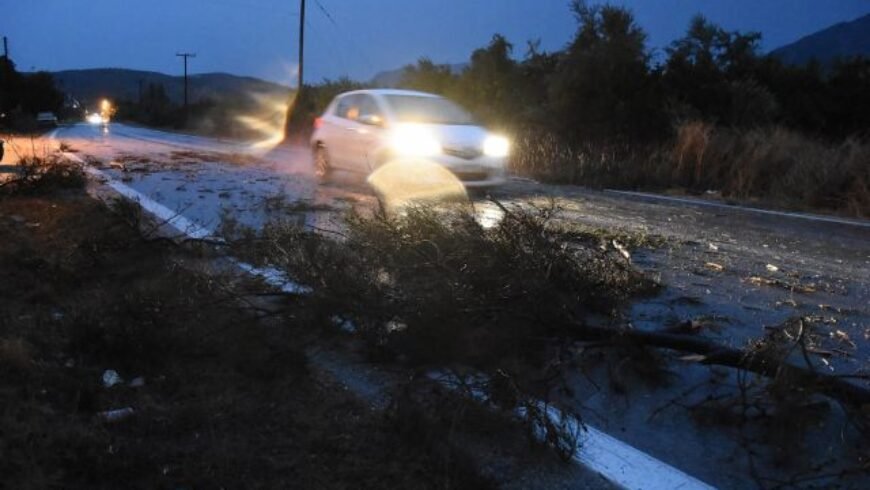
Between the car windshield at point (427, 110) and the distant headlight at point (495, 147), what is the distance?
2.38 ft

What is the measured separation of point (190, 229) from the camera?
7.29 meters

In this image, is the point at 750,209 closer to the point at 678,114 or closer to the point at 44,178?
the point at 678,114

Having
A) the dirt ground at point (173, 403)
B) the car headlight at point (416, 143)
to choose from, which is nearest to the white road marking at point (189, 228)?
the dirt ground at point (173, 403)

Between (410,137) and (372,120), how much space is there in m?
0.98

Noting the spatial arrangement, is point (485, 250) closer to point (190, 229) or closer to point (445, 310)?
point (445, 310)

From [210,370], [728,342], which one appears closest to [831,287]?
[728,342]

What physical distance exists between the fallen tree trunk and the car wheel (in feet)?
32.1

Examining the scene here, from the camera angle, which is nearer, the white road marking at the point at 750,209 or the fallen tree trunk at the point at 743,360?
the fallen tree trunk at the point at 743,360

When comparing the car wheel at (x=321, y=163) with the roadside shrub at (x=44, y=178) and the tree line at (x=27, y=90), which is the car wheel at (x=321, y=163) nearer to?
the roadside shrub at (x=44, y=178)

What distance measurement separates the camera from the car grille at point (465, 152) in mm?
10570

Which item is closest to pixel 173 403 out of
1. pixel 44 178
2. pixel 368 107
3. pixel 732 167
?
pixel 44 178

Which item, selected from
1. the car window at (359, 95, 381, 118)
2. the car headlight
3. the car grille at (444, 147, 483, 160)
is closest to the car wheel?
the car window at (359, 95, 381, 118)

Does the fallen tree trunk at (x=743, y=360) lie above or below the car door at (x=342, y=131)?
below

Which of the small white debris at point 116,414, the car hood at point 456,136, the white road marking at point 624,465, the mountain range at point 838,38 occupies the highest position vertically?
the mountain range at point 838,38
